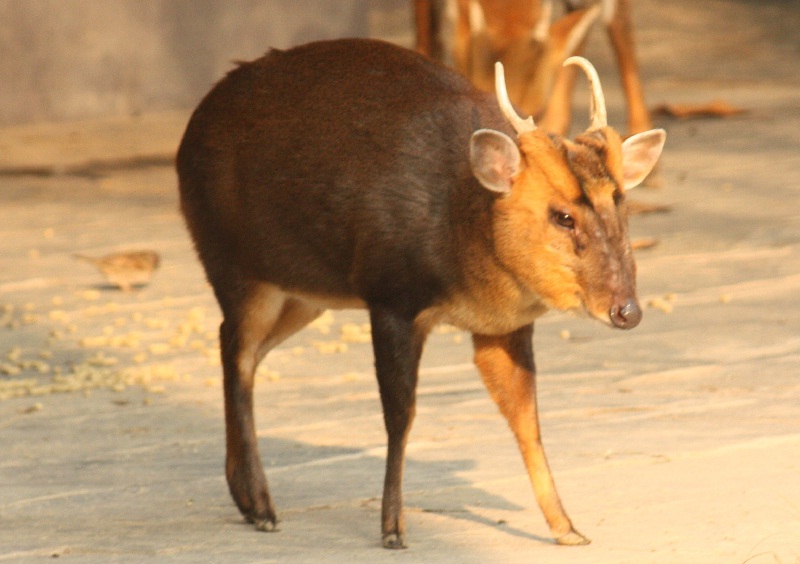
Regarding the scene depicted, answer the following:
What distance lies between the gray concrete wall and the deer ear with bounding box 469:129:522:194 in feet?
31.5

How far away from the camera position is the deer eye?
12.8ft

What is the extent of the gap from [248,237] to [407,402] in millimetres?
747

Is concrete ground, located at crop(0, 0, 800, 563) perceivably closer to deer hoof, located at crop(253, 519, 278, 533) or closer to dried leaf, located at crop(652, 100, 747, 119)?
deer hoof, located at crop(253, 519, 278, 533)

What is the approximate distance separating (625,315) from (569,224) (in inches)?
10.7

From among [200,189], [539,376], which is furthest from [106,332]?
[200,189]

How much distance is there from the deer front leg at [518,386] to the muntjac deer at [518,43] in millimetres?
4284

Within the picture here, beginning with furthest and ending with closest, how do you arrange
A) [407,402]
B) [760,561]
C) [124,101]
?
[124,101] < [407,402] < [760,561]

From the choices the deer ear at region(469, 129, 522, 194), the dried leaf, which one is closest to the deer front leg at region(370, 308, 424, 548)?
the deer ear at region(469, 129, 522, 194)

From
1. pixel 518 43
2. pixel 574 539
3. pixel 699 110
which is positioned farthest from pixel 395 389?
pixel 699 110

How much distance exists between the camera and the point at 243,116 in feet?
15.6

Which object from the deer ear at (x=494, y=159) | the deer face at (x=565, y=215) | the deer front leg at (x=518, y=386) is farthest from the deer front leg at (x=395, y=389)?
the deer ear at (x=494, y=159)

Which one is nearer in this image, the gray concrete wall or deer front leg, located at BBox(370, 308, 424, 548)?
deer front leg, located at BBox(370, 308, 424, 548)

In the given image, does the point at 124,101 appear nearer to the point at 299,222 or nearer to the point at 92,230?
the point at 92,230

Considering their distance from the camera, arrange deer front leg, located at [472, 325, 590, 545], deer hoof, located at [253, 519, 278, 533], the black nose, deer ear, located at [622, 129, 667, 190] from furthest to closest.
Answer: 1. deer hoof, located at [253, 519, 278, 533]
2. deer front leg, located at [472, 325, 590, 545]
3. deer ear, located at [622, 129, 667, 190]
4. the black nose
